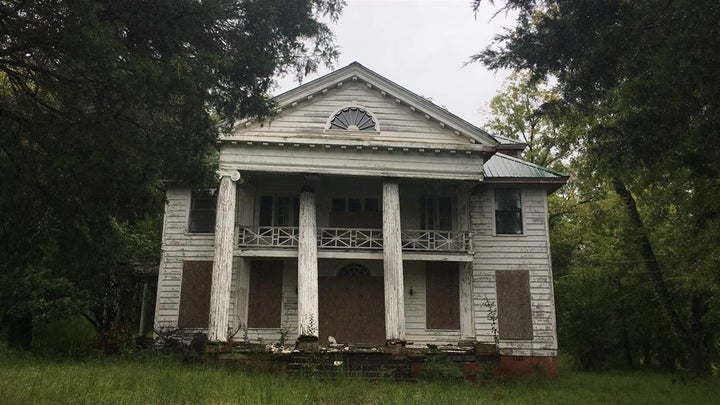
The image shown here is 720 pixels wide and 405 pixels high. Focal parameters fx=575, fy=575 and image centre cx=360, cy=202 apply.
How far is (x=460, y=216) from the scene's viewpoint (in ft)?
66.1

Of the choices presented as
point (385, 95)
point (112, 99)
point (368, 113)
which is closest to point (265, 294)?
point (368, 113)

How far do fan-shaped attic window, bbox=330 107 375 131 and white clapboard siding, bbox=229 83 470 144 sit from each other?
15cm

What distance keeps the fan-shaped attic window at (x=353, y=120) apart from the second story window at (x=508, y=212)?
5389 mm

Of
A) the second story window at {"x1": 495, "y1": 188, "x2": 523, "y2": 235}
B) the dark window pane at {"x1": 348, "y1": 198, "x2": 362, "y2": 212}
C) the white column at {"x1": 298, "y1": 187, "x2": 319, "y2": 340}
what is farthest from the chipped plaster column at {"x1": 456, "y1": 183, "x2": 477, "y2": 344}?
the white column at {"x1": 298, "y1": 187, "x2": 319, "y2": 340}

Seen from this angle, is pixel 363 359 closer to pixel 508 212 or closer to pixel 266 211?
pixel 266 211

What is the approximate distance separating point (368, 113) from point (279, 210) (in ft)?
16.0

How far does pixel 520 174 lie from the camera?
20.6 metres

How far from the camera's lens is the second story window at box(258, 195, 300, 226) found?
814 inches

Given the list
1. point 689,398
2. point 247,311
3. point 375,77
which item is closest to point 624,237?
point 689,398

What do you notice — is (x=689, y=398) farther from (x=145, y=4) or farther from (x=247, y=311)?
(x=145, y=4)

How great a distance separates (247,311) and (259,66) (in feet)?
Answer: 39.4

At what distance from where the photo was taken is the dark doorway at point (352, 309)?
19.7m

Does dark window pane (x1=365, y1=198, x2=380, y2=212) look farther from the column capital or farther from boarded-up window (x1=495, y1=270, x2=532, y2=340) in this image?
the column capital

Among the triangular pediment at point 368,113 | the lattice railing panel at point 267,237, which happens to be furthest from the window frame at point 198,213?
the triangular pediment at point 368,113
